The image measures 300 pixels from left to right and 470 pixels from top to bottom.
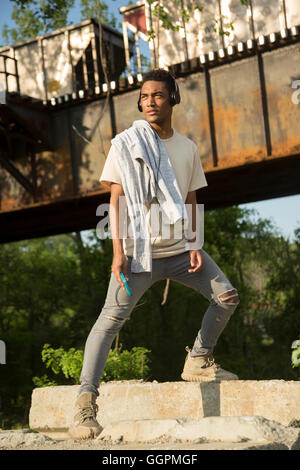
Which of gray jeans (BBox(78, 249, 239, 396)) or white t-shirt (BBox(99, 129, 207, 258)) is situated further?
white t-shirt (BBox(99, 129, 207, 258))

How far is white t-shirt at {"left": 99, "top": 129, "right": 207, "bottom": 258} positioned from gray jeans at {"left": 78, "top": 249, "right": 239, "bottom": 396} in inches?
2.9

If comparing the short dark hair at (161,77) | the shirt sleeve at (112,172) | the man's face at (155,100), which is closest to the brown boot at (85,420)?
the shirt sleeve at (112,172)

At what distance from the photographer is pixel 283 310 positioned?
32.7 metres

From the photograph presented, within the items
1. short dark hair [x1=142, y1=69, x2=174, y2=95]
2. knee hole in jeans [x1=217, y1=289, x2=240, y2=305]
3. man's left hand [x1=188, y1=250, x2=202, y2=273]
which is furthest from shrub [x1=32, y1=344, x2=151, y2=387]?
short dark hair [x1=142, y1=69, x2=174, y2=95]

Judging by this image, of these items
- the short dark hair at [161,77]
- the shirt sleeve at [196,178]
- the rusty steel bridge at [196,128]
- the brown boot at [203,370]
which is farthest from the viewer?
the rusty steel bridge at [196,128]

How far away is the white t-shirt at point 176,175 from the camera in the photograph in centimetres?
442

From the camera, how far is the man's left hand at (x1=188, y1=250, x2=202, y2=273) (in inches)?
176

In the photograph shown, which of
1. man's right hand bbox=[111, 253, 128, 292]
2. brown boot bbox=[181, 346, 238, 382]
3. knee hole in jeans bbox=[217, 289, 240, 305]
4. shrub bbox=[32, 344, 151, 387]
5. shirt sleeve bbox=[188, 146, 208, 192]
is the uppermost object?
shirt sleeve bbox=[188, 146, 208, 192]

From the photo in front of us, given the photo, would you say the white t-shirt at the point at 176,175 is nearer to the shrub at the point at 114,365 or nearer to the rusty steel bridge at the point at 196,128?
the shrub at the point at 114,365

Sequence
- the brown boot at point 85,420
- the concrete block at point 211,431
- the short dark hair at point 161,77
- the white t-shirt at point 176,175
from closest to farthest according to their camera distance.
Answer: the concrete block at point 211,431 < the brown boot at point 85,420 < the white t-shirt at point 176,175 < the short dark hair at point 161,77

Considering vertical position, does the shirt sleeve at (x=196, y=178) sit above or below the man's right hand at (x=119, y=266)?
above

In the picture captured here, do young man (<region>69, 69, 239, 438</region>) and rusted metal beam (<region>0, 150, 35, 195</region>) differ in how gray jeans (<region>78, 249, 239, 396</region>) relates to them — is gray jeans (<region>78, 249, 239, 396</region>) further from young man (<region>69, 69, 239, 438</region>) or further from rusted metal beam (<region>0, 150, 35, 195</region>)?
rusted metal beam (<region>0, 150, 35, 195</region>)

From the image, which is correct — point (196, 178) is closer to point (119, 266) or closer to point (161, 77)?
point (161, 77)

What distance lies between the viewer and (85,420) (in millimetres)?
4184
